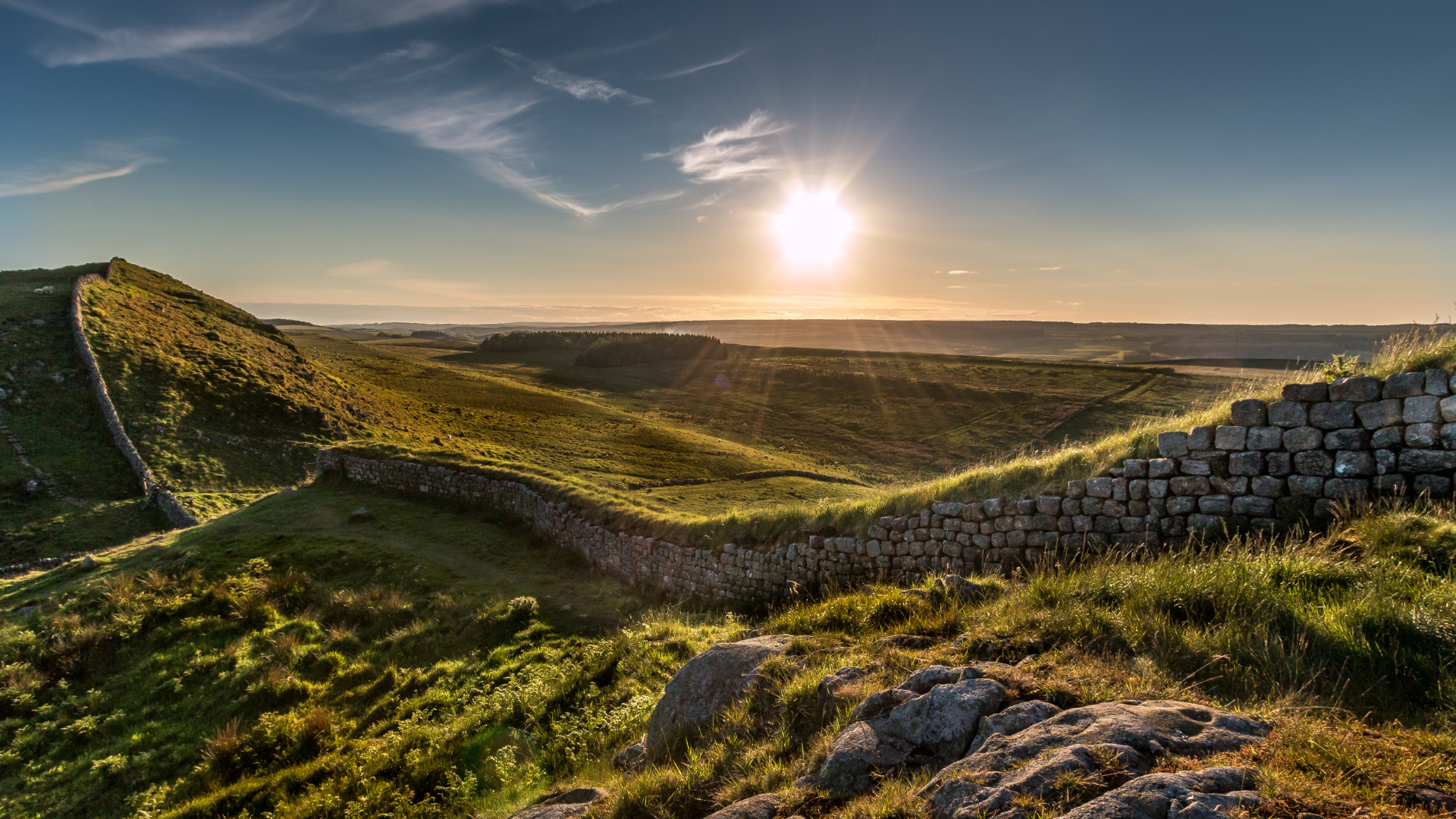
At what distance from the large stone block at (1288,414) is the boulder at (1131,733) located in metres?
5.99

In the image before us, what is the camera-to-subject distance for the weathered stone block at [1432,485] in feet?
22.6

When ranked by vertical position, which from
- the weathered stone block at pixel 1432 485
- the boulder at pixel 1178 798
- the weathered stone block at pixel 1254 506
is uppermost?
the weathered stone block at pixel 1432 485

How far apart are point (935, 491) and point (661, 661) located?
579cm

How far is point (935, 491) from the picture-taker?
10.8m

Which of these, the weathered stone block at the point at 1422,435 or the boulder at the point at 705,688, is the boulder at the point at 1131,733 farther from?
the weathered stone block at the point at 1422,435

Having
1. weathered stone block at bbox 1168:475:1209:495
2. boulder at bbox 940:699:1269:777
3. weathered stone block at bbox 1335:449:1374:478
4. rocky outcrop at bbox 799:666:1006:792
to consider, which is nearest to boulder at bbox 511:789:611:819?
rocky outcrop at bbox 799:666:1006:792

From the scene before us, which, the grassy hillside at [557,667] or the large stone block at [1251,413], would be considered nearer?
the grassy hillside at [557,667]

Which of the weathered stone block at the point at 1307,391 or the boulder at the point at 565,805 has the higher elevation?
the weathered stone block at the point at 1307,391

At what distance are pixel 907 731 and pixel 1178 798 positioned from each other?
1.82m

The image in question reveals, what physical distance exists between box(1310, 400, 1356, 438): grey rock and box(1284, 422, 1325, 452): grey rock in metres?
0.07

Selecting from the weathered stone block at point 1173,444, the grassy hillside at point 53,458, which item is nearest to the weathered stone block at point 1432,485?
the weathered stone block at point 1173,444

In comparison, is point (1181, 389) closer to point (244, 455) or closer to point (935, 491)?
point (935, 491)

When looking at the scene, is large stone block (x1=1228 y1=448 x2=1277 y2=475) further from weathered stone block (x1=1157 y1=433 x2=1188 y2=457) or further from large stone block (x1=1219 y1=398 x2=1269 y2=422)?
weathered stone block (x1=1157 y1=433 x2=1188 y2=457)

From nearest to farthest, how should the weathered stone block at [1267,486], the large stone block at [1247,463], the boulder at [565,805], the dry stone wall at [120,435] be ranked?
the boulder at [565,805] → the weathered stone block at [1267,486] → the large stone block at [1247,463] → the dry stone wall at [120,435]
